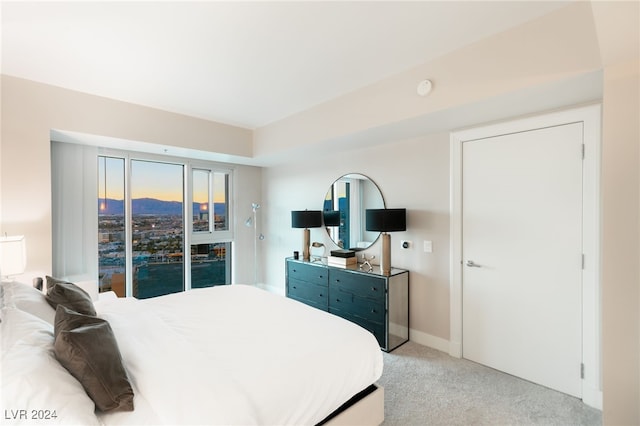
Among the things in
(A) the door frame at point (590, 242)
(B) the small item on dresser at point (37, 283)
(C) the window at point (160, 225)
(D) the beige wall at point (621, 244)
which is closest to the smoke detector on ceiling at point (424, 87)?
(A) the door frame at point (590, 242)

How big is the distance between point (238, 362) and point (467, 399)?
6.13ft

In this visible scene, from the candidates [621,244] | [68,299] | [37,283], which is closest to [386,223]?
[621,244]

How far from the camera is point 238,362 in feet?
5.31

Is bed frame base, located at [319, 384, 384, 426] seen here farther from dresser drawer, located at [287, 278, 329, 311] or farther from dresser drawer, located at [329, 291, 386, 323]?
dresser drawer, located at [287, 278, 329, 311]

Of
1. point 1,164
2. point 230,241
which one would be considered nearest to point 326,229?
point 230,241

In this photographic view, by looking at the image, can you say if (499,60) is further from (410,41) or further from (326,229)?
(326,229)

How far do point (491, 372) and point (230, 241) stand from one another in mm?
4053

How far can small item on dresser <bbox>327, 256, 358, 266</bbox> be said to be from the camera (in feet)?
12.0

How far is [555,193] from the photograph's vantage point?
2.45 meters

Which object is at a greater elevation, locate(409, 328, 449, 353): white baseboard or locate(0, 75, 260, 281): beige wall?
locate(0, 75, 260, 281): beige wall

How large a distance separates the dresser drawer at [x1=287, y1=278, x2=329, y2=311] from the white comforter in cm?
129

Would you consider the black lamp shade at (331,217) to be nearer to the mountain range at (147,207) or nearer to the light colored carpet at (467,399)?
the light colored carpet at (467,399)

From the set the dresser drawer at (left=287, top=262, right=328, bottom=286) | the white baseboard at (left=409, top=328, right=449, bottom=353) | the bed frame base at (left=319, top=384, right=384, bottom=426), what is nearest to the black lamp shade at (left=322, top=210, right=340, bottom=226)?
the dresser drawer at (left=287, top=262, right=328, bottom=286)

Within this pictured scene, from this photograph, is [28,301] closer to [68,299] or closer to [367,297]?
[68,299]
